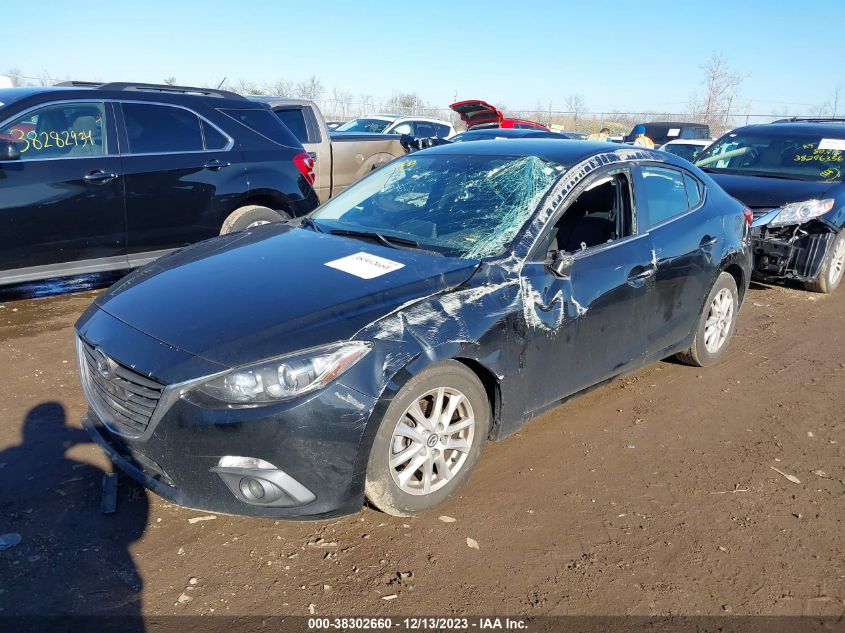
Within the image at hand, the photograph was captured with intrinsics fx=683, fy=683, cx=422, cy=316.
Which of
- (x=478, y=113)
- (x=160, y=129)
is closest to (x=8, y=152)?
(x=160, y=129)

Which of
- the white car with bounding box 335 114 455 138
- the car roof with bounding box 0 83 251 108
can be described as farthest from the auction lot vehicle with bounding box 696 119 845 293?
the white car with bounding box 335 114 455 138

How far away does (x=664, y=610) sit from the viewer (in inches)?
106

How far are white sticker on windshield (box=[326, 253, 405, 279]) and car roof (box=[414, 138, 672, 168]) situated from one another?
1.26 m

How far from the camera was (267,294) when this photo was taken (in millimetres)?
3127

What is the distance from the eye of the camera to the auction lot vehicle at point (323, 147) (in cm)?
916

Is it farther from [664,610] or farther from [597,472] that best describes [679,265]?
[664,610]

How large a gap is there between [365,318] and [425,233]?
3.37 feet

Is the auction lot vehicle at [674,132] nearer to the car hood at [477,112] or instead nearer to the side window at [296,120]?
the car hood at [477,112]

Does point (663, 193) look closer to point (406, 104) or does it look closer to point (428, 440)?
point (428, 440)

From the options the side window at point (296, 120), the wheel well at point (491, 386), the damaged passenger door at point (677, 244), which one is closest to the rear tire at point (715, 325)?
the damaged passenger door at point (677, 244)

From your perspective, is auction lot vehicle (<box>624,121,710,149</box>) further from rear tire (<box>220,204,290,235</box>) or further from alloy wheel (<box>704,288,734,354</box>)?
alloy wheel (<box>704,288,734,354</box>)

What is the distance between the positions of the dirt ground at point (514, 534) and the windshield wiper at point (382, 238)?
1.28 metres

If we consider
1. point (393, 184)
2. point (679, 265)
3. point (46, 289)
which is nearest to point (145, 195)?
point (46, 289)

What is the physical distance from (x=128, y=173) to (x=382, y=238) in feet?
10.7
